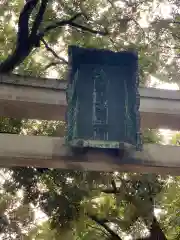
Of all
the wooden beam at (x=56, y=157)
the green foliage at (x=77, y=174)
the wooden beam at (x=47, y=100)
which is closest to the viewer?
the wooden beam at (x=56, y=157)

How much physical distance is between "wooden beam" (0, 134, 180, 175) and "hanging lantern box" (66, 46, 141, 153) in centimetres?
13

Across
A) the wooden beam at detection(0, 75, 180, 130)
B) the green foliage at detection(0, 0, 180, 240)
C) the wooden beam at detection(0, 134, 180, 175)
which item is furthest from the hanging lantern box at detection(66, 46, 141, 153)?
the green foliage at detection(0, 0, 180, 240)

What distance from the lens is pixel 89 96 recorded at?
3.01m

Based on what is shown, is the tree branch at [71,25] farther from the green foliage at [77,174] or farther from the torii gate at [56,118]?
the torii gate at [56,118]

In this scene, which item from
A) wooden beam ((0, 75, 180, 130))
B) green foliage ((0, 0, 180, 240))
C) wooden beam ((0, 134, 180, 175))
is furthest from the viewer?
green foliage ((0, 0, 180, 240))

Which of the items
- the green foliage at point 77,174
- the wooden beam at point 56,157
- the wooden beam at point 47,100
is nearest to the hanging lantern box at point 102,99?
the wooden beam at point 56,157

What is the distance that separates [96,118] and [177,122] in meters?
1.09

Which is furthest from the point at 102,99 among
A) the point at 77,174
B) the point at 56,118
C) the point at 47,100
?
the point at 77,174

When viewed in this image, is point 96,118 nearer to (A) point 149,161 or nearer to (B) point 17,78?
(A) point 149,161

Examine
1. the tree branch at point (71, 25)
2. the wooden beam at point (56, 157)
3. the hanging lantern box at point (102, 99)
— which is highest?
the tree branch at point (71, 25)

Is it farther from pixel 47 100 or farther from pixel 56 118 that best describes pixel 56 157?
pixel 56 118

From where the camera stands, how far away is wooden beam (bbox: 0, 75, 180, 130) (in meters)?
3.27

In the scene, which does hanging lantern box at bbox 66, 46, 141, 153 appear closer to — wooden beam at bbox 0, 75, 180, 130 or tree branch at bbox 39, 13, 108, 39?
wooden beam at bbox 0, 75, 180, 130

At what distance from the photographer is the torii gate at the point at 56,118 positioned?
2820 mm
